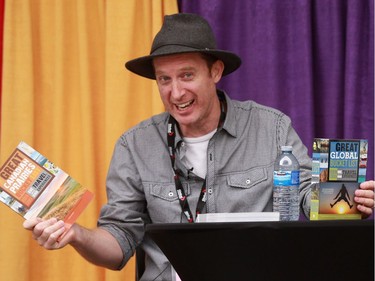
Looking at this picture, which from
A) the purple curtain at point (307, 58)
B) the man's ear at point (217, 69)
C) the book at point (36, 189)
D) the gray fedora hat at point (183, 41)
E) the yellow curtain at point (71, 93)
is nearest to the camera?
the book at point (36, 189)

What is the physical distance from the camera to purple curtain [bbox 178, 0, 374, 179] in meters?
2.83

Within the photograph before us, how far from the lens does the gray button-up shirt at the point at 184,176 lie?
219 cm

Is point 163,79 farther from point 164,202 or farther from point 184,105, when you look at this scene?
point 164,202

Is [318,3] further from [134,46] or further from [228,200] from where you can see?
[228,200]

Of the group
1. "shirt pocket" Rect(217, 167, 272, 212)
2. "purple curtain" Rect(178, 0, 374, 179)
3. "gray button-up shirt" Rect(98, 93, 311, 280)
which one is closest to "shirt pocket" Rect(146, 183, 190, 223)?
"gray button-up shirt" Rect(98, 93, 311, 280)

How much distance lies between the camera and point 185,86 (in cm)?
221

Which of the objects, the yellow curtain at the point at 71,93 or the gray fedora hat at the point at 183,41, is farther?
the yellow curtain at the point at 71,93

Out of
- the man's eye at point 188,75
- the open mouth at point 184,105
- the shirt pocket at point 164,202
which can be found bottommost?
the shirt pocket at point 164,202

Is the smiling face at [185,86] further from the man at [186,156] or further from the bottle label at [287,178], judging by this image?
the bottle label at [287,178]

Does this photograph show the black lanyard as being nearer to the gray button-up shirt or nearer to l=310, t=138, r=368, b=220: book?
the gray button-up shirt

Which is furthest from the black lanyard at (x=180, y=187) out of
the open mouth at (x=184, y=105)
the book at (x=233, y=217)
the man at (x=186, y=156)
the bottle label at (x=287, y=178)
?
the book at (x=233, y=217)

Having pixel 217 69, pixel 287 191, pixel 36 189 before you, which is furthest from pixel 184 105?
pixel 36 189

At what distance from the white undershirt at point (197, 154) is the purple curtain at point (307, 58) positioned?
71cm

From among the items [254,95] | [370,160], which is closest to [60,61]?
[254,95]
